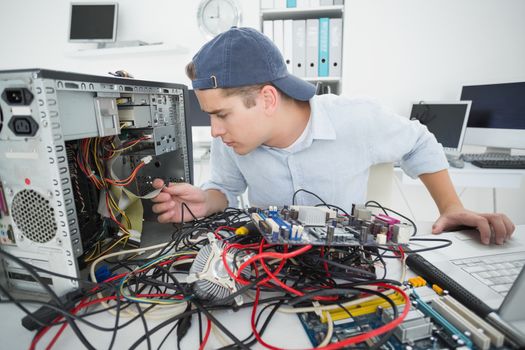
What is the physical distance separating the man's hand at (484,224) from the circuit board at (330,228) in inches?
12.6

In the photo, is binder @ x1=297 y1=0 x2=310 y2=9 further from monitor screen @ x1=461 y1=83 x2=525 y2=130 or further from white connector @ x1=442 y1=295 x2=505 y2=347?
white connector @ x1=442 y1=295 x2=505 y2=347

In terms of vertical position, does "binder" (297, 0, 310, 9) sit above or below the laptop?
above

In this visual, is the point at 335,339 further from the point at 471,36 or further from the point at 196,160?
the point at 471,36

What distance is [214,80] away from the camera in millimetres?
736

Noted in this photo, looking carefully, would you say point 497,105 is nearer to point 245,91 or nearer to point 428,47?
point 428,47

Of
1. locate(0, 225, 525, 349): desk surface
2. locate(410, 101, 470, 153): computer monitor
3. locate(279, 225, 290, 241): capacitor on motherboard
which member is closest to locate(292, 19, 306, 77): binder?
locate(410, 101, 470, 153): computer monitor

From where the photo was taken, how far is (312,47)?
2012mm

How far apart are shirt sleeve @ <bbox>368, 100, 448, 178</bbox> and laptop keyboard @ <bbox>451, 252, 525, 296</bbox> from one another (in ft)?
1.52

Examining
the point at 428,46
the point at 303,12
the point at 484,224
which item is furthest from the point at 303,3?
the point at 484,224

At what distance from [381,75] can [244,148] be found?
1.81 metres

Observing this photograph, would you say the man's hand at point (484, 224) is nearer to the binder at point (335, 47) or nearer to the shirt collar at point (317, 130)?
the shirt collar at point (317, 130)

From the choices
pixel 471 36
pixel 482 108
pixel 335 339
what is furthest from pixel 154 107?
pixel 471 36

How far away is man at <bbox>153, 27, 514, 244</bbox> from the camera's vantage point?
2.46 ft

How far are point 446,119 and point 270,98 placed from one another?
5.91 ft
